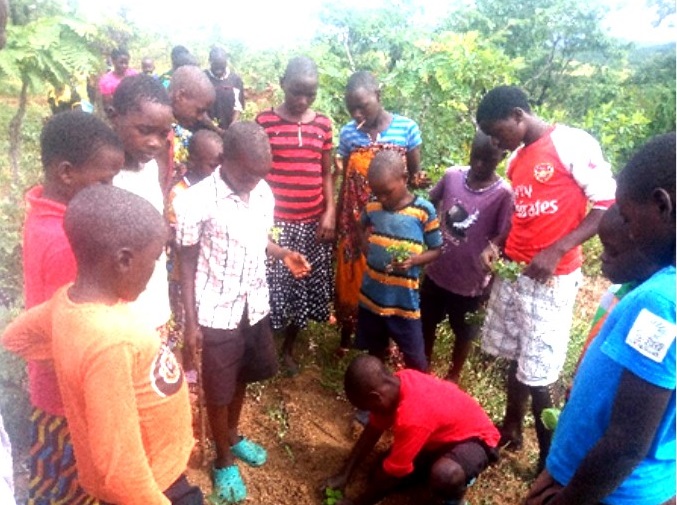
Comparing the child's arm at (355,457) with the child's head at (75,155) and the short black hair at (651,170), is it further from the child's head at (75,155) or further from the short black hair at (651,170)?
the short black hair at (651,170)

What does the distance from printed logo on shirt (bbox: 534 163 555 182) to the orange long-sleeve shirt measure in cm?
181

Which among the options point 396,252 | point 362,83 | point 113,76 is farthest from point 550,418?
point 113,76

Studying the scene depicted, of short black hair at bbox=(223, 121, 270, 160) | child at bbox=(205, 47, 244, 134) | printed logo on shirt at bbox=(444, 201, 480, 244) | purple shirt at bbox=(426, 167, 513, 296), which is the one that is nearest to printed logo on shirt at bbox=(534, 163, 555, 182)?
purple shirt at bbox=(426, 167, 513, 296)

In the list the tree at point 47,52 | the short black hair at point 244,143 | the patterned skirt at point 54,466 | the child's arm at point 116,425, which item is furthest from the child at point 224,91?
the child's arm at point 116,425

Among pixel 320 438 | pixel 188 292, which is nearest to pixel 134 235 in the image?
pixel 188 292

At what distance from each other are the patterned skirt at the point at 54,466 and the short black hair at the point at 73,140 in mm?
776

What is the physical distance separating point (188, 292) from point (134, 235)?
40.3 inches

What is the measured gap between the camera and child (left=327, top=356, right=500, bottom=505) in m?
2.50

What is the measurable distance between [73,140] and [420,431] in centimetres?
174

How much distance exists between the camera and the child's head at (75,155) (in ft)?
5.95

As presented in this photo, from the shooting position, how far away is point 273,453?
3014 millimetres

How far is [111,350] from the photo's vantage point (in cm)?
139

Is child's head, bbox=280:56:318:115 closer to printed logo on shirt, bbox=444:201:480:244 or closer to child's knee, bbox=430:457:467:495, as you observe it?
printed logo on shirt, bbox=444:201:480:244

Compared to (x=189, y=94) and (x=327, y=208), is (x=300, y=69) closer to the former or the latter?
(x=189, y=94)
